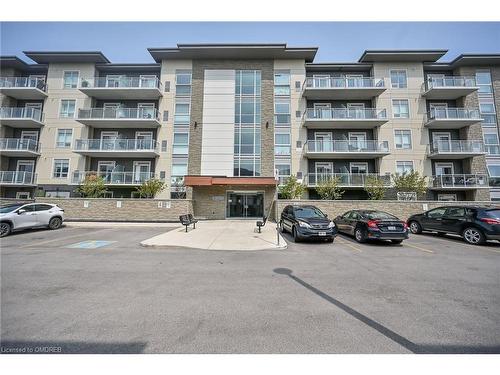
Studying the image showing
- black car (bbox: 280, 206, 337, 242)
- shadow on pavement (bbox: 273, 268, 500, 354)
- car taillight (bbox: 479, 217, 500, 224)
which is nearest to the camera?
shadow on pavement (bbox: 273, 268, 500, 354)

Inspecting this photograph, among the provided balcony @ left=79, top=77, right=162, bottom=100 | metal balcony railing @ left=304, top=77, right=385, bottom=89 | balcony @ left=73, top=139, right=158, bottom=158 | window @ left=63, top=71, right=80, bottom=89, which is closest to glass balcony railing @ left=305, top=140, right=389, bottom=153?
metal balcony railing @ left=304, top=77, right=385, bottom=89

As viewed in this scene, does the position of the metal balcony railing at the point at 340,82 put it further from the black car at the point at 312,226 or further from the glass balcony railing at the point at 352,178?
the black car at the point at 312,226

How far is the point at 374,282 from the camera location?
5059 mm

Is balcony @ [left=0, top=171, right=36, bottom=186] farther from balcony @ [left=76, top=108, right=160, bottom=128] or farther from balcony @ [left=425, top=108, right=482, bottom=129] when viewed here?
balcony @ [left=425, top=108, right=482, bottom=129]

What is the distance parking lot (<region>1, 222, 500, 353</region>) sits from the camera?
277cm

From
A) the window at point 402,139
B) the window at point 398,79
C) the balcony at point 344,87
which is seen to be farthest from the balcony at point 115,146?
the window at point 398,79

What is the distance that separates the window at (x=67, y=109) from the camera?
75.7 feet

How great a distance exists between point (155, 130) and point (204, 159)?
6.59 metres

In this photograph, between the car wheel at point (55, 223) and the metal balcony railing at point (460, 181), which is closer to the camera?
the car wheel at point (55, 223)

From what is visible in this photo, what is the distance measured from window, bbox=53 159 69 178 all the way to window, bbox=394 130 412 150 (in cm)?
3478

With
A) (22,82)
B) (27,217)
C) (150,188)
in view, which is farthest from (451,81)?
(22,82)

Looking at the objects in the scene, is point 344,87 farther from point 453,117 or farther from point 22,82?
point 22,82

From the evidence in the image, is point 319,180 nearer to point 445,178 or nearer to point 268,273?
point 445,178

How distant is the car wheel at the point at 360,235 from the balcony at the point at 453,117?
19.3 metres
